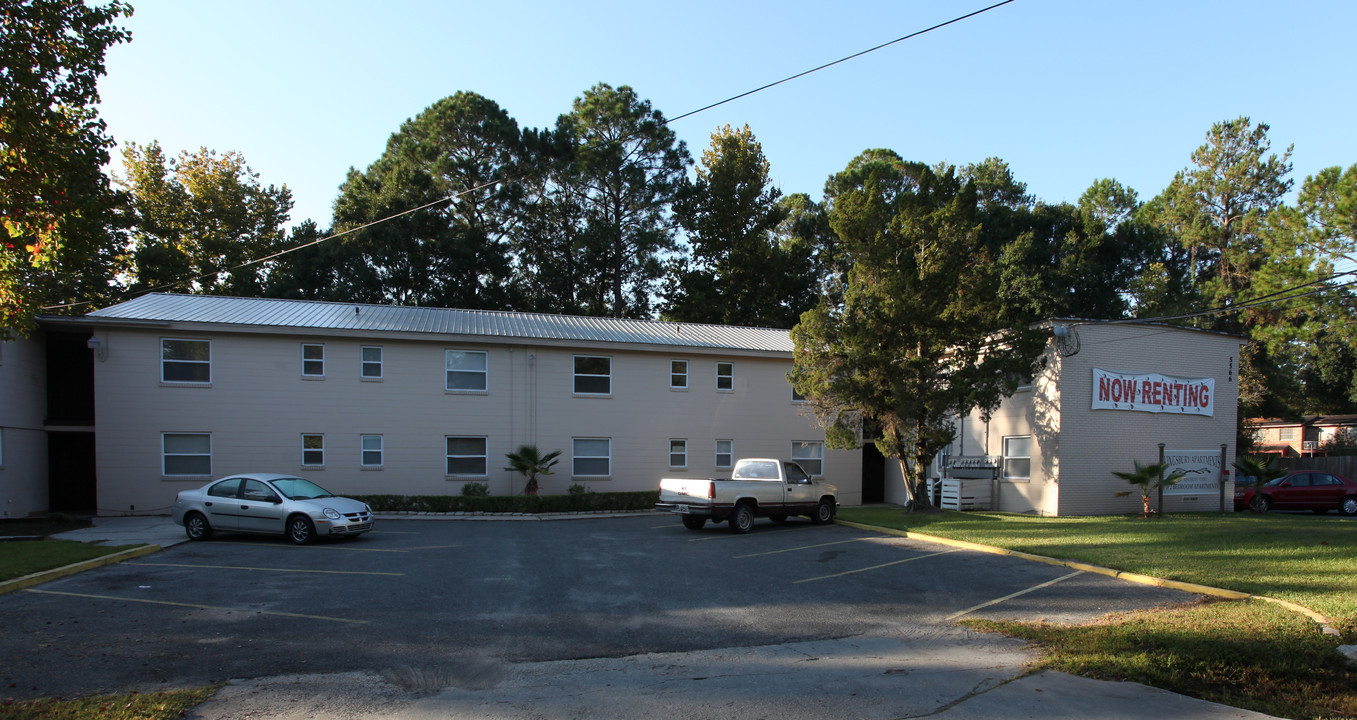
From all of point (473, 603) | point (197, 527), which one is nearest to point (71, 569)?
point (197, 527)

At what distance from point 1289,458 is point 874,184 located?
31866mm

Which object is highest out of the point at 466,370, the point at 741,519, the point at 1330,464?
the point at 466,370

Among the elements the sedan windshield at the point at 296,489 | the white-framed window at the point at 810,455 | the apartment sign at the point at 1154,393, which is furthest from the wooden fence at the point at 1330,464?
the sedan windshield at the point at 296,489

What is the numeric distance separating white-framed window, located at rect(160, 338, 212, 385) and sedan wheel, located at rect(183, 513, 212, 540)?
7154 millimetres

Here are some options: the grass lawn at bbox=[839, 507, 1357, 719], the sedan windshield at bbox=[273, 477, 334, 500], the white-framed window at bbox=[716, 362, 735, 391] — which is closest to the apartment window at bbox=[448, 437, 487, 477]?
the sedan windshield at bbox=[273, 477, 334, 500]

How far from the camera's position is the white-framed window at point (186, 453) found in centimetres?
2183

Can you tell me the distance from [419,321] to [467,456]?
4854mm

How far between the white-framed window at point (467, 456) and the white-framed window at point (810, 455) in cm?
1074

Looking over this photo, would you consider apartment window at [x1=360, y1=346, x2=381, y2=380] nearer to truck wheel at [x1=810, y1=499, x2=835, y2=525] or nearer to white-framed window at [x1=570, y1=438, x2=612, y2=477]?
white-framed window at [x1=570, y1=438, x2=612, y2=477]

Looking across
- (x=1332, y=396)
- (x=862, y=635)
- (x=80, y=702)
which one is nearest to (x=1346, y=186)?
(x=1332, y=396)

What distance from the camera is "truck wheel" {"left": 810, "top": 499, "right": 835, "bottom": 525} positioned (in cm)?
1989

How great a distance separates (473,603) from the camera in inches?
398

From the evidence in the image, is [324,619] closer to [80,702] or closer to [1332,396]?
[80,702]

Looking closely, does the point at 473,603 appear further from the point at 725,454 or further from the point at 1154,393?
the point at 1154,393
